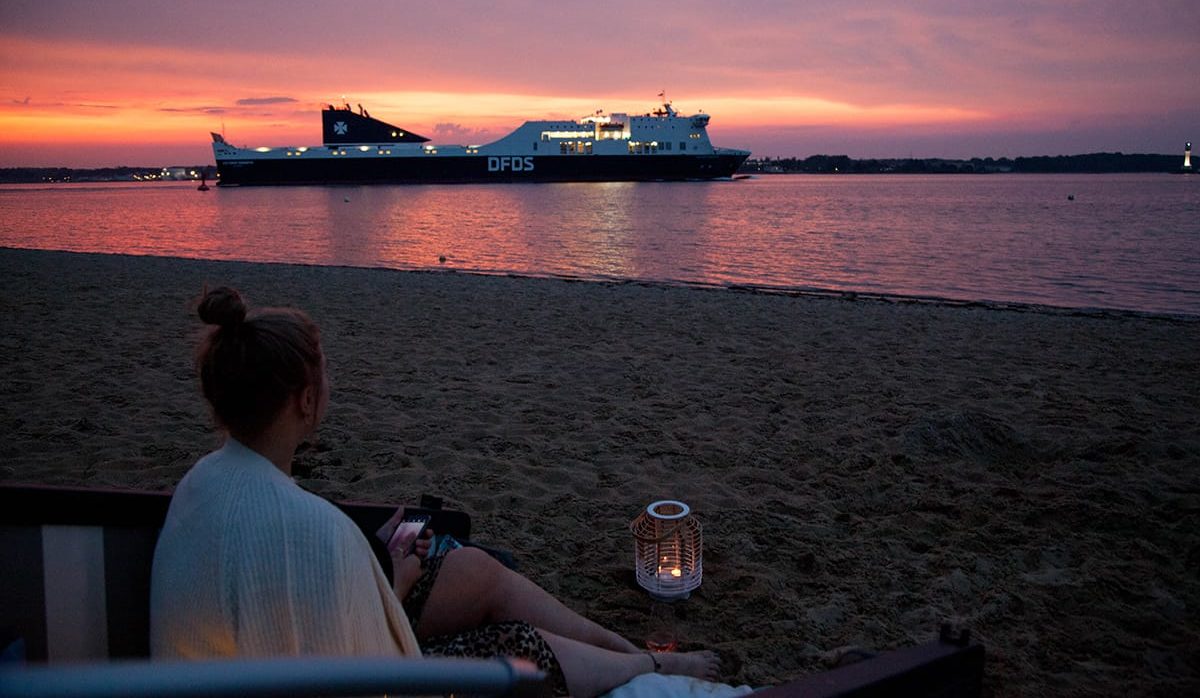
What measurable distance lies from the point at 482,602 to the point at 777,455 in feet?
7.24

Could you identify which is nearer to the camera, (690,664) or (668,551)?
(690,664)

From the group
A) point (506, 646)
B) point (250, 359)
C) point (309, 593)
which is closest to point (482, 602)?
point (506, 646)

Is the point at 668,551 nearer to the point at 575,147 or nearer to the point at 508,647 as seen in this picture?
the point at 508,647

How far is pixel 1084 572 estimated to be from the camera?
8.70 feet

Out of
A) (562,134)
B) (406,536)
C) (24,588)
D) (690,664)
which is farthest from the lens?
(562,134)

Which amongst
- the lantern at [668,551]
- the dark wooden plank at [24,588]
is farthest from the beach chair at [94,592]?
the lantern at [668,551]

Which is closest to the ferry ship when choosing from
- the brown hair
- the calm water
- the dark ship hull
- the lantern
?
the dark ship hull

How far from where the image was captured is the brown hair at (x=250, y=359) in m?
1.22

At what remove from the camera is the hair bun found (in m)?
1.20

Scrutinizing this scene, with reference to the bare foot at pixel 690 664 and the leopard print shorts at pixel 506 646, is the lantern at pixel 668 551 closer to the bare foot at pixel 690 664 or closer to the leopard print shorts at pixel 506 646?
the bare foot at pixel 690 664

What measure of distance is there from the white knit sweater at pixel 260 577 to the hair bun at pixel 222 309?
0.23 meters

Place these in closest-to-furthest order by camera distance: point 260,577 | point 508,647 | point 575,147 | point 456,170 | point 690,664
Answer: point 260,577, point 508,647, point 690,664, point 575,147, point 456,170

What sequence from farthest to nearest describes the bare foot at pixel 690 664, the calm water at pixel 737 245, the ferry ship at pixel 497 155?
the ferry ship at pixel 497 155, the calm water at pixel 737 245, the bare foot at pixel 690 664

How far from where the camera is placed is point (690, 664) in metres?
1.94
